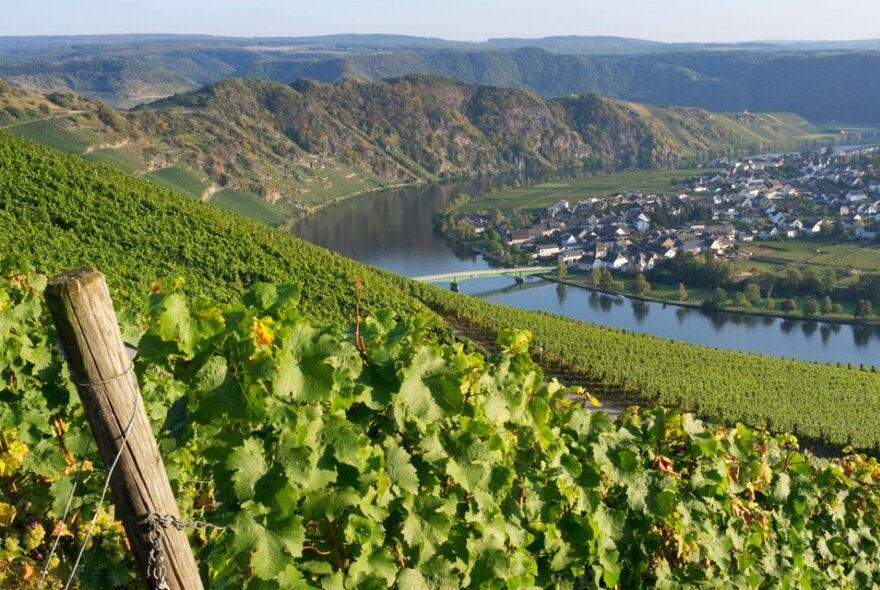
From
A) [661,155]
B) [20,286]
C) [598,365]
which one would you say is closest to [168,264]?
[598,365]

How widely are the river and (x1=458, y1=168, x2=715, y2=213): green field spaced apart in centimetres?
1071

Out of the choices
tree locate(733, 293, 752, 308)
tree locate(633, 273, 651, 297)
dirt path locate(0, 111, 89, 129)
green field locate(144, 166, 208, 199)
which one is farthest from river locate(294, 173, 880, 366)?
dirt path locate(0, 111, 89, 129)

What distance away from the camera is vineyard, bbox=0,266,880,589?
2135mm

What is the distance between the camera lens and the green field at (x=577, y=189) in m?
91.5

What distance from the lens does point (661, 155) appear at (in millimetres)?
133125

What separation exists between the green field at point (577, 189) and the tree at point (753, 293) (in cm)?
4127

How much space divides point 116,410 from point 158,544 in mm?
363

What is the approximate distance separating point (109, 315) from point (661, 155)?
140 meters

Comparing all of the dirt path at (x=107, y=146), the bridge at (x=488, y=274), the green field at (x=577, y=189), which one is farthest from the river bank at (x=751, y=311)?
the dirt path at (x=107, y=146)

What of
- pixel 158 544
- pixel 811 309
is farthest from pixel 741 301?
pixel 158 544

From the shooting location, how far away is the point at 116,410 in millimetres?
1756

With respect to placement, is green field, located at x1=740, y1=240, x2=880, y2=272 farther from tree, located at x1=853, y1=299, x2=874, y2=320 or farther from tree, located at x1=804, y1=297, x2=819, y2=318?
tree, located at x1=804, y1=297, x2=819, y2=318

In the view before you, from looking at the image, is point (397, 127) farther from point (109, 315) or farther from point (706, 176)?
point (109, 315)

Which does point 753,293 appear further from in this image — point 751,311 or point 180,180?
point 180,180
